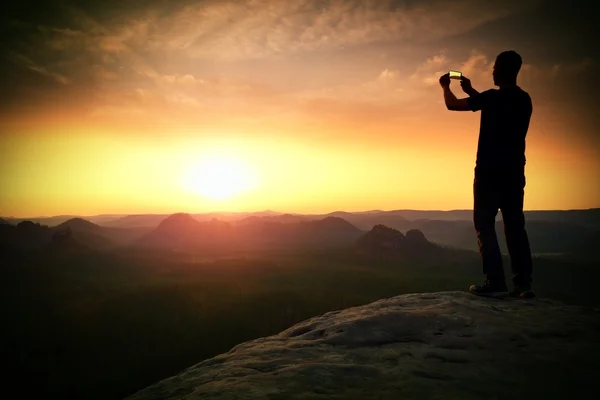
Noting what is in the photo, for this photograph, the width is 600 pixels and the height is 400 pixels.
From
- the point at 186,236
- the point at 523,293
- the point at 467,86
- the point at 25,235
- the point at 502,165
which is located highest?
the point at 467,86

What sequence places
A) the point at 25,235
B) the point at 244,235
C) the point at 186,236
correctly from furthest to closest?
the point at 244,235
the point at 186,236
the point at 25,235

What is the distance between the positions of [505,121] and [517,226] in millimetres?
1598

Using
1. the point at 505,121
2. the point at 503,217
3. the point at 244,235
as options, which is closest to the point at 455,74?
the point at 505,121

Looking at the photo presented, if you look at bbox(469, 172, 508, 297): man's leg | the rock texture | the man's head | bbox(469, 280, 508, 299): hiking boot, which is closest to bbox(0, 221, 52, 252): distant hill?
the rock texture

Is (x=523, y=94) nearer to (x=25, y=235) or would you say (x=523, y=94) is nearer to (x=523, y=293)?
(x=523, y=293)

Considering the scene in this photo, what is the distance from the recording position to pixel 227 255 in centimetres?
13650

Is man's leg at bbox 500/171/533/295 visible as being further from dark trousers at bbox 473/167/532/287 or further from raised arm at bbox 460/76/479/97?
raised arm at bbox 460/76/479/97

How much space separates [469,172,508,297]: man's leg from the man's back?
1.04 feet

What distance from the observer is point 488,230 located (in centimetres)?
520

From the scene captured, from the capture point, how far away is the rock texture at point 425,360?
2510 millimetres

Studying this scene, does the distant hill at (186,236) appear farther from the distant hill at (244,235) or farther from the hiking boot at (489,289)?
the hiking boot at (489,289)

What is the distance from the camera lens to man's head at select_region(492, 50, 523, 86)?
496 cm

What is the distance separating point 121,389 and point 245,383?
43594mm

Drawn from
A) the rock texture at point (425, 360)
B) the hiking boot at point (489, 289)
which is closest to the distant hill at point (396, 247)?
the hiking boot at point (489, 289)
